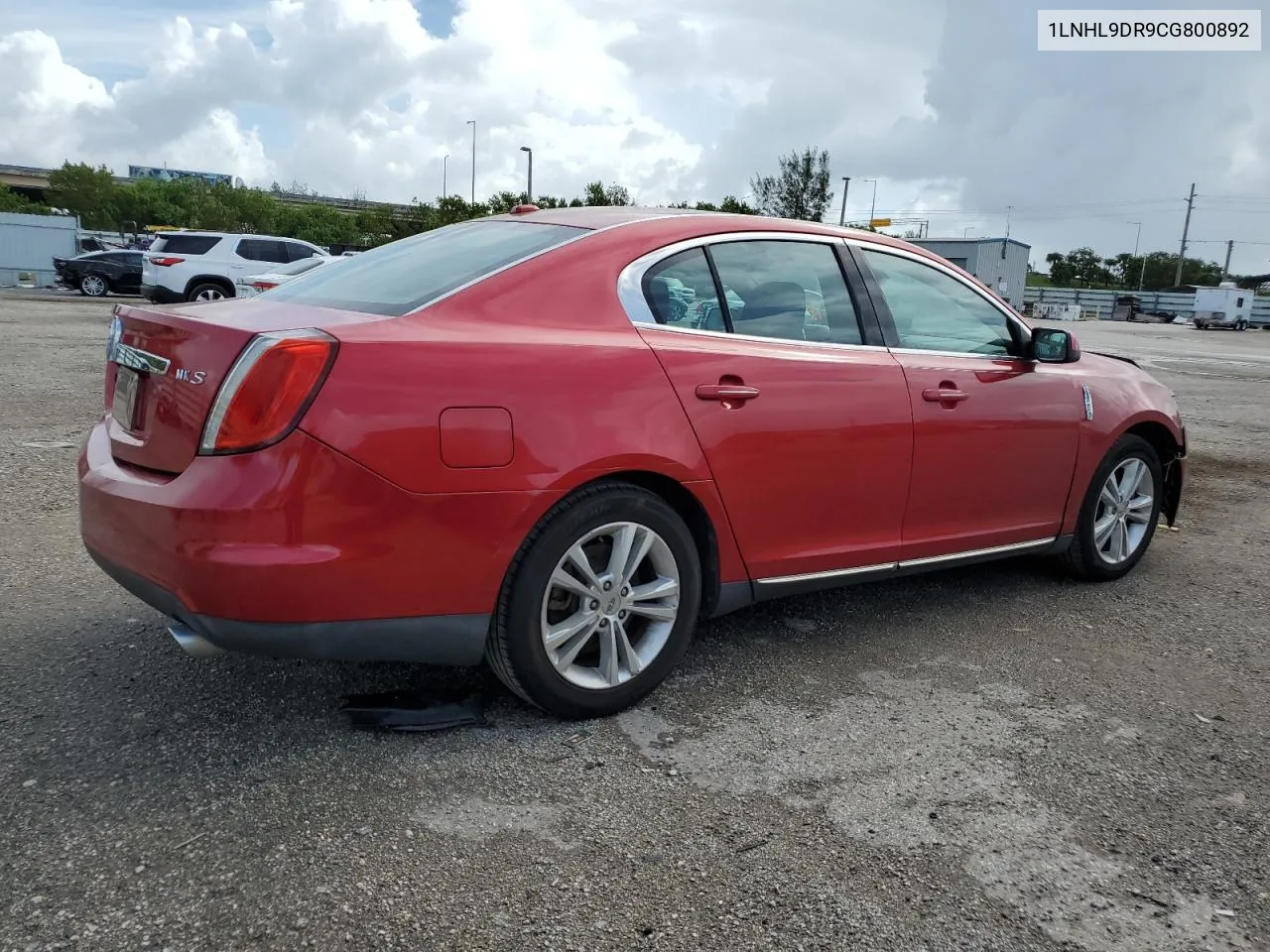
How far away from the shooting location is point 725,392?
3.39m

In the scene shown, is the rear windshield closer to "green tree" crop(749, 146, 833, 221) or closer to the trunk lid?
Answer: the trunk lid

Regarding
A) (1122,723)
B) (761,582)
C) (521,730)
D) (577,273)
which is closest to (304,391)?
(577,273)

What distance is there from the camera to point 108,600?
163 inches

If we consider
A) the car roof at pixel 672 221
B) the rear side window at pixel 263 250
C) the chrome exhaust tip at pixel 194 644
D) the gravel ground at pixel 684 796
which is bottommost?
the gravel ground at pixel 684 796

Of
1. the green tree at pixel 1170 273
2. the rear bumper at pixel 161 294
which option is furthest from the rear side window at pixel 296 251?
the green tree at pixel 1170 273

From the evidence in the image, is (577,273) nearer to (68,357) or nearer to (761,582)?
(761,582)

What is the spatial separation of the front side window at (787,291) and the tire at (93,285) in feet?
95.3

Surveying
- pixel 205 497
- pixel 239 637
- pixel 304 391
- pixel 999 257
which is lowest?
pixel 239 637

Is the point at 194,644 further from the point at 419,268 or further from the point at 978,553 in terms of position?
the point at 978,553

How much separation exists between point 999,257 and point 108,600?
86953mm

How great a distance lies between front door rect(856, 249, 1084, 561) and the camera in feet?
13.3

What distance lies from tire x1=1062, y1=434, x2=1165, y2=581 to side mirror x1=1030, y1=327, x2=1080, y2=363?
0.61 m

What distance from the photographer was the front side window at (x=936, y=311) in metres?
4.11

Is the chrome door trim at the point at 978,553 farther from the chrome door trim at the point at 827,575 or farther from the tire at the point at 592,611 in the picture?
the tire at the point at 592,611
